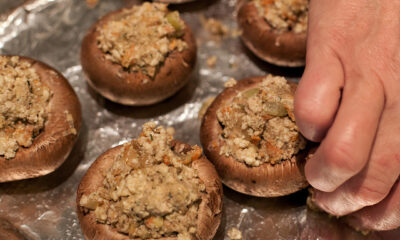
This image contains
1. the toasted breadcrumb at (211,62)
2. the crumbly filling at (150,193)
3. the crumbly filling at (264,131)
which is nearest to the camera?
the crumbly filling at (150,193)

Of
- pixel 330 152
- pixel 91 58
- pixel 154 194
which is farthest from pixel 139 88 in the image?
pixel 330 152

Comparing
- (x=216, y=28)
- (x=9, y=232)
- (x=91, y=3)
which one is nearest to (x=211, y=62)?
(x=216, y=28)

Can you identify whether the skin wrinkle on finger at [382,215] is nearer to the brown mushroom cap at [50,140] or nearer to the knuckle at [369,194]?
the knuckle at [369,194]

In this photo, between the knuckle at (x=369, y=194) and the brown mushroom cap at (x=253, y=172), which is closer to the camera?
the knuckle at (x=369, y=194)

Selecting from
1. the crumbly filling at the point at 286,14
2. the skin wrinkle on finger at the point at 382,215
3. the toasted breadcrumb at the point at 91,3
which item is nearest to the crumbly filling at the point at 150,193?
the skin wrinkle on finger at the point at 382,215

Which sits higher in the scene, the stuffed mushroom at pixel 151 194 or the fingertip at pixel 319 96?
the fingertip at pixel 319 96

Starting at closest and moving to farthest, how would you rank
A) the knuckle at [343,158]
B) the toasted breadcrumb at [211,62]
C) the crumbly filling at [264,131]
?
the knuckle at [343,158] → the crumbly filling at [264,131] → the toasted breadcrumb at [211,62]

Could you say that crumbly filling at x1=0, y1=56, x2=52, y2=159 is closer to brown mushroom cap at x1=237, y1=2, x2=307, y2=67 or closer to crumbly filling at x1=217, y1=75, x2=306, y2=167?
crumbly filling at x1=217, y1=75, x2=306, y2=167

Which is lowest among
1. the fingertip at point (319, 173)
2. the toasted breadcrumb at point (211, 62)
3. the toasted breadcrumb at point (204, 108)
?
the toasted breadcrumb at point (204, 108)
